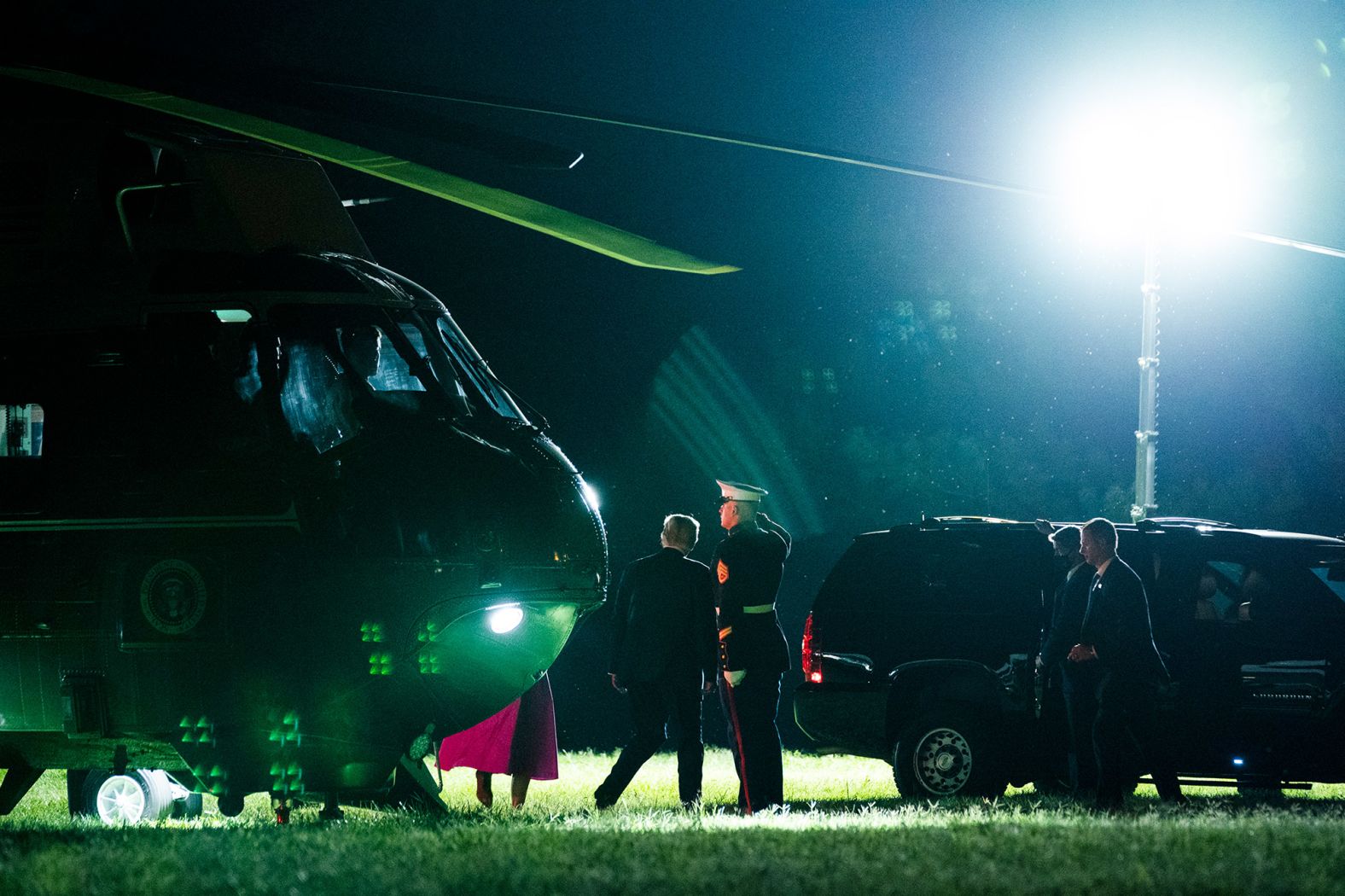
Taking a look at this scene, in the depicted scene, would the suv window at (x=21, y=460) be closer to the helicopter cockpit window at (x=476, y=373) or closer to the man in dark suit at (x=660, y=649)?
the helicopter cockpit window at (x=476, y=373)

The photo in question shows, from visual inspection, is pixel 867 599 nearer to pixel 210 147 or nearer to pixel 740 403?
pixel 210 147

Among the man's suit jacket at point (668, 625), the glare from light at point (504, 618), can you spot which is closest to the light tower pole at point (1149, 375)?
the man's suit jacket at point (668, 625)

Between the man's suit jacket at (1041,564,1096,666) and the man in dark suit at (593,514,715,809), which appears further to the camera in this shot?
the man's suit jacket at (1041,564,1096,666)

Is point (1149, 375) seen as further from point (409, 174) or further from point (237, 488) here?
point (237, 488)

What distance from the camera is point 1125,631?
10.3 m

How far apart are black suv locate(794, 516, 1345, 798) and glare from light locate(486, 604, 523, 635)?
4041mm

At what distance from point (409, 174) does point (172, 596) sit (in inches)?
93.8

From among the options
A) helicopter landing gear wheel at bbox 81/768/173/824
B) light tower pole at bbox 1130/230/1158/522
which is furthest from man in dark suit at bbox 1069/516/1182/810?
light tower pole at bbox 1130/230/1158/522

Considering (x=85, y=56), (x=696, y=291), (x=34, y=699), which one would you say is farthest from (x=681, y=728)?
(x=696, y=291)

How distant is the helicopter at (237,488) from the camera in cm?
832

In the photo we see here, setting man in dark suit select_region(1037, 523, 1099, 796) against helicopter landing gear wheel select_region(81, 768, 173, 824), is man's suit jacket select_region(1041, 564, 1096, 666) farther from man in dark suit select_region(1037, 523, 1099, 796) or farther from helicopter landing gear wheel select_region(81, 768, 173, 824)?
helicopter landing gear wheel select_region(81, 768, 173, 824)

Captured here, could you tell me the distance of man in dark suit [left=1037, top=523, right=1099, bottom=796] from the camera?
1050 centimetres

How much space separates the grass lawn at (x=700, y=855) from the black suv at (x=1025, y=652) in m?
1.59

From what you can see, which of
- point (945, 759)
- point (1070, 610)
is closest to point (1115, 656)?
point (1070, 610)
